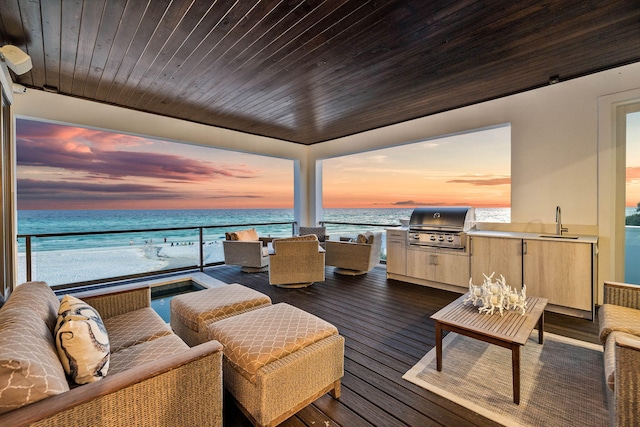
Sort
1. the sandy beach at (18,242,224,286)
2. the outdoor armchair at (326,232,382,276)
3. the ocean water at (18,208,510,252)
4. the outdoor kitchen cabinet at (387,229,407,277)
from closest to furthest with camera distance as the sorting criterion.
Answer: the outdoor kitchen cabinet at (387,229,407,277)
the outdoor armchair at (326,232,382,276)
the sandy beach at (18,242,224,286)
the ocean water at (18,208,510,252)

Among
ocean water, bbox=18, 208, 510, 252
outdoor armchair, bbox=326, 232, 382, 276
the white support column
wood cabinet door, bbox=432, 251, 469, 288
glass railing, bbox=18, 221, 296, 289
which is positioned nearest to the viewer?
wood cabinet door, bbox=432, 251, 469, 288

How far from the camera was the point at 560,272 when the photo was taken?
3104 mm

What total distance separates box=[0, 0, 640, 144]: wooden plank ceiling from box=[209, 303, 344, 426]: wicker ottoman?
7.58 feet

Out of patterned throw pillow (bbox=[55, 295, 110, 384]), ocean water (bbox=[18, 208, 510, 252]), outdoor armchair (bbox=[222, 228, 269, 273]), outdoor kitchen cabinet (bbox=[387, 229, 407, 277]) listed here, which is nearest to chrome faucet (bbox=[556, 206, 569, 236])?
outdoor kitchen cabinet (bbox=[387, 229, 407, 277])

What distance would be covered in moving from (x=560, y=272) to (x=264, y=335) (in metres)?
3.34

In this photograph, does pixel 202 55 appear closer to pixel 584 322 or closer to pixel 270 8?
pixel 270 8

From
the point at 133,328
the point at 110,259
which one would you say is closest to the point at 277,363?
the point at 133,328

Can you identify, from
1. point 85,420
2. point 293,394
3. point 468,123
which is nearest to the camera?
point 85,420

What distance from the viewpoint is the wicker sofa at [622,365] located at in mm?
1190

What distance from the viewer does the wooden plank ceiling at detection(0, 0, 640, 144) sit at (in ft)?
7.02

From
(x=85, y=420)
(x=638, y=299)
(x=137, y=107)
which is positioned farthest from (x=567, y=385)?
(x=137, y=107)

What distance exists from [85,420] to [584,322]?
411cm

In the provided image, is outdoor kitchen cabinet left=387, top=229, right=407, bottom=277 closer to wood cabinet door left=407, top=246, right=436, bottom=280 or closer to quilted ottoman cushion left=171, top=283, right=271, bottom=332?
wood cabinet door left=407, top=246, right=436, bottom=280

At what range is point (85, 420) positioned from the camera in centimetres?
95
